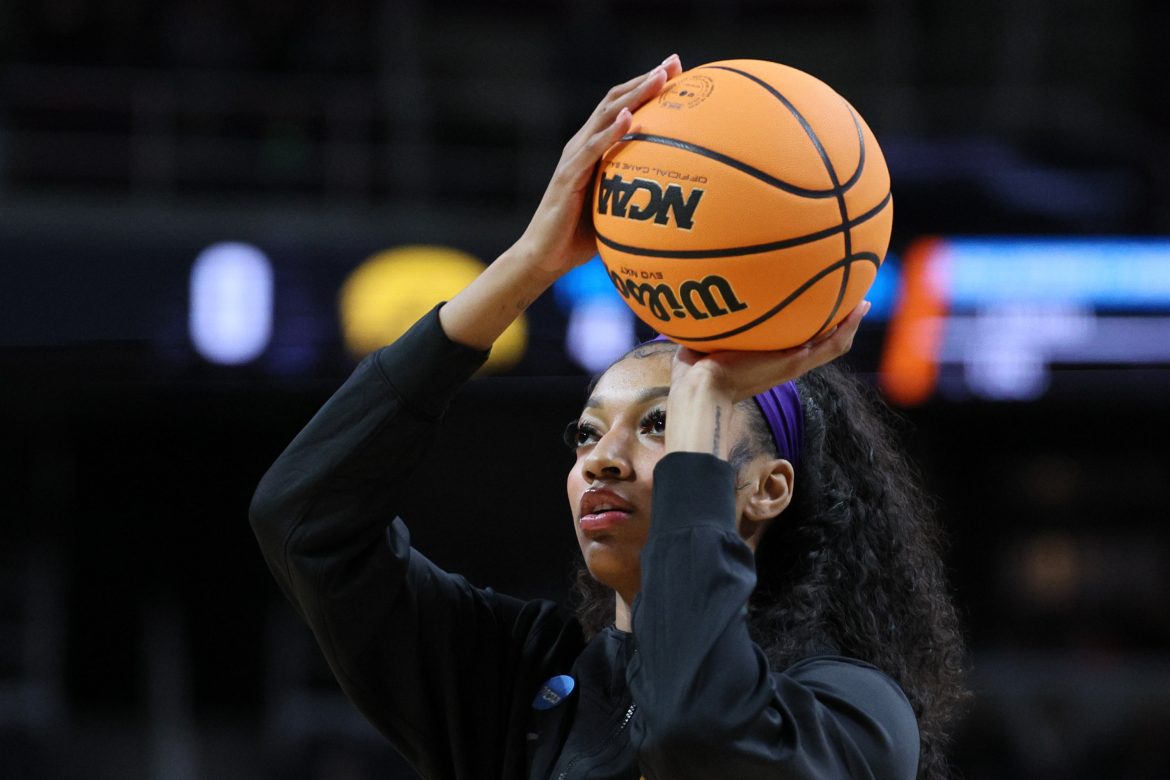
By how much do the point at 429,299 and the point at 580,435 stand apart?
4.93 metres

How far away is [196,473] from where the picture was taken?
927 cm

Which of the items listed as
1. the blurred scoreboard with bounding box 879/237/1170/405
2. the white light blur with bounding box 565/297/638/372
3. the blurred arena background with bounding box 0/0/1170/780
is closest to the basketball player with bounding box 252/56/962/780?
the white light blur with bounding box 565/297/638/372

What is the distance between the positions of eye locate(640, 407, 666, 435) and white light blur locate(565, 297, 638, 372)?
4739mm

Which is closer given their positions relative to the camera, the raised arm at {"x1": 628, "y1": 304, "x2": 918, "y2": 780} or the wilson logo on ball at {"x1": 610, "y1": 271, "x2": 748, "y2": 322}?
the raised arm at {"x1": 628, "y1": 304, "x2": 918, "y2": 780}

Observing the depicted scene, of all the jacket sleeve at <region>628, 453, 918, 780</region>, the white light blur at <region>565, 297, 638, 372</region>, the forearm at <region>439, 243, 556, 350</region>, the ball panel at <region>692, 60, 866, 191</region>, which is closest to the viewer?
the jacket sleeve at <region>628, 453, 918, 780</region>

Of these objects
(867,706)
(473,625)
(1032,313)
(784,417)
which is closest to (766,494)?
(784,417)

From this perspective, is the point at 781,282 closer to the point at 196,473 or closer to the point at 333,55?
the point at 333,55

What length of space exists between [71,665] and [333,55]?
3.51 meters

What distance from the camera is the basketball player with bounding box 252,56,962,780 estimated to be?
204 cm

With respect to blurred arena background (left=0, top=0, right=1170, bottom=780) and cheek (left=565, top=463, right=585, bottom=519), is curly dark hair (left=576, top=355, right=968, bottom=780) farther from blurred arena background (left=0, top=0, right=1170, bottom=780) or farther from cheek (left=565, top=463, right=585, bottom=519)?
blurred arena background (left=0, top=0, right=1170, bottom=780)

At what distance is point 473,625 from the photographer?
238 centimetres

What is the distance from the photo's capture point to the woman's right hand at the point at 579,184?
2127 mm

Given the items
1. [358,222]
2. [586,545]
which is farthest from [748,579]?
[358,222]

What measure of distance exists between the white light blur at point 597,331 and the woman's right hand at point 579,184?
4746mm
